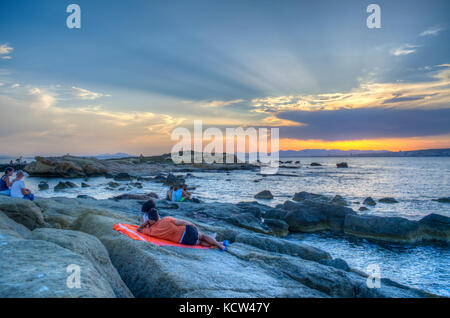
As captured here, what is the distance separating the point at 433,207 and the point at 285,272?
2587 cm

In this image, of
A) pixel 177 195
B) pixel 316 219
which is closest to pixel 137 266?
pixel 316 219

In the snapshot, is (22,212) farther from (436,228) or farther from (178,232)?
(436,228)

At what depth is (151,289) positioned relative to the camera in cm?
452

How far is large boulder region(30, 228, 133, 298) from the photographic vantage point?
425cm

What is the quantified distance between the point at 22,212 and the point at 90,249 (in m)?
3.68

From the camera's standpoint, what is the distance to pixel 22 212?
22.9 ft

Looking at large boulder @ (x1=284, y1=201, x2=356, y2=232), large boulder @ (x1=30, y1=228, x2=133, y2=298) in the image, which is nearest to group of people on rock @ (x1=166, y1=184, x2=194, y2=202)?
large boulder @ (x1=284, y1=201, x2=356, y2=232)

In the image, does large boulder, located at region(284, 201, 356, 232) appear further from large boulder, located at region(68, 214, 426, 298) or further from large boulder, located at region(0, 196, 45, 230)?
large boulder, located at region(0, 196, 45, 230)

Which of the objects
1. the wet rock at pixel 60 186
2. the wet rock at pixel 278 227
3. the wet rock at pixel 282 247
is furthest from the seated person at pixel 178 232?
the wet rock at pixel 60 186

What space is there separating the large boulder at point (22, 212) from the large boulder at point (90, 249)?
7.71ft

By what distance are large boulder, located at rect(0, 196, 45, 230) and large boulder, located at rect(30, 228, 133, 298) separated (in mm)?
2351

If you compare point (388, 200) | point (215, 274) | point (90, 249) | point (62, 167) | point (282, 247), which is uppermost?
point (90, 249)
